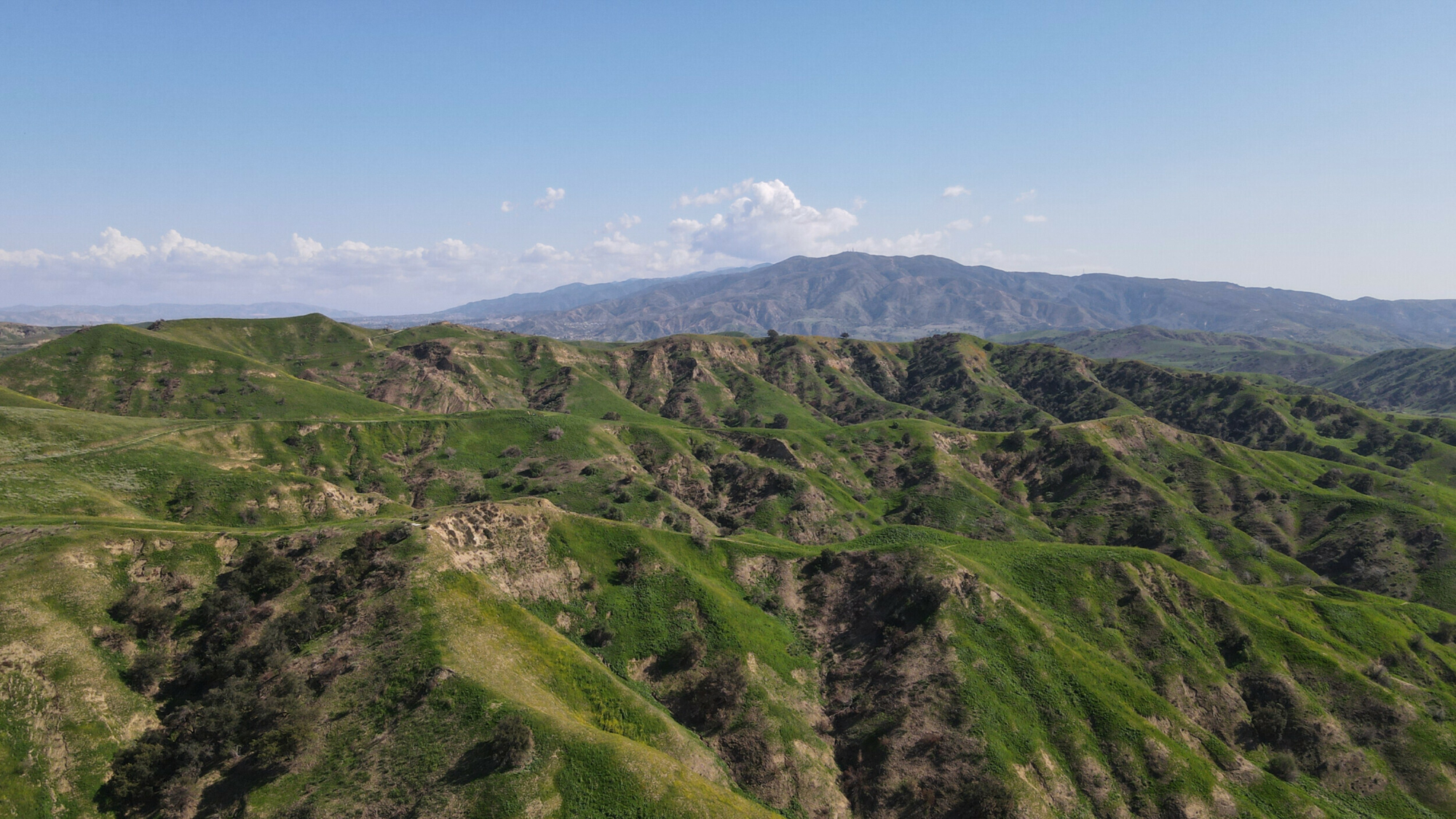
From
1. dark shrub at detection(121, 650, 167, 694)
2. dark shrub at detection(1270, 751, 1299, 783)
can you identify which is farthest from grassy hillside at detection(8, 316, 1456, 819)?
dark shrub at detection(1270, 751, 1299, 783)

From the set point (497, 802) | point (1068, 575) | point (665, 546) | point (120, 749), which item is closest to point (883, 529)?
point (1068, 575)

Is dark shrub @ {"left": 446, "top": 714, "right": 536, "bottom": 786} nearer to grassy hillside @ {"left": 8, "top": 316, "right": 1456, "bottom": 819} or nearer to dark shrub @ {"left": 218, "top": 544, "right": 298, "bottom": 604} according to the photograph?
grassy hillside @ {"left": 8, "top": 316, "right": 1456, "bottom": 819}

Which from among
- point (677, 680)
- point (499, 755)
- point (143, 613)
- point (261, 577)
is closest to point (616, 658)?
point (677, 680)

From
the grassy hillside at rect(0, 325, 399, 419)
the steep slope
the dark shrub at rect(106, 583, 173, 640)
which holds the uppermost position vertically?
the grassy hillside at rect(0, 325, 399, 419)

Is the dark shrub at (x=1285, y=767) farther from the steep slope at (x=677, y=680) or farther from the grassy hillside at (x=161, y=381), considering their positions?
the grassy hillside at (x=161, y=381)

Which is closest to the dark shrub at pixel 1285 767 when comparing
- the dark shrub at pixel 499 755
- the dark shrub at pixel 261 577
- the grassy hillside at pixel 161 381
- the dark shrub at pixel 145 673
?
the dark shrub at pixel 499 755

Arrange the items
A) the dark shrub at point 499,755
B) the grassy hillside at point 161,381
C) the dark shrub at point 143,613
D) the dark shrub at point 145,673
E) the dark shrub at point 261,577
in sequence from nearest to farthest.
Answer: the dark shrub at point 499,755, the dark shrub at point 145,673, the dark shrub at point 143,613, the dark shrub at point 261,577, the grassy hillside at point 161,381

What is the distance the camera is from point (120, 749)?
44156mm

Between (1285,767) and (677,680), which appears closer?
(1285,767)

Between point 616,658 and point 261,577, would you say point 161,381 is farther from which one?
point 616,658

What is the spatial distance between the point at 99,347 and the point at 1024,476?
859 feet

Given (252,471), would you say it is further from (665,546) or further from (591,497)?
(665,546)

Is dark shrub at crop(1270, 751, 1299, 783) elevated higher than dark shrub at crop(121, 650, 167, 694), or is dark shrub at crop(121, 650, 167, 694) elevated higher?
dark shrub at crop(121, 650, 167, 694)

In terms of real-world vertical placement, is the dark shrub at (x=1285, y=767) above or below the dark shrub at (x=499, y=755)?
below
